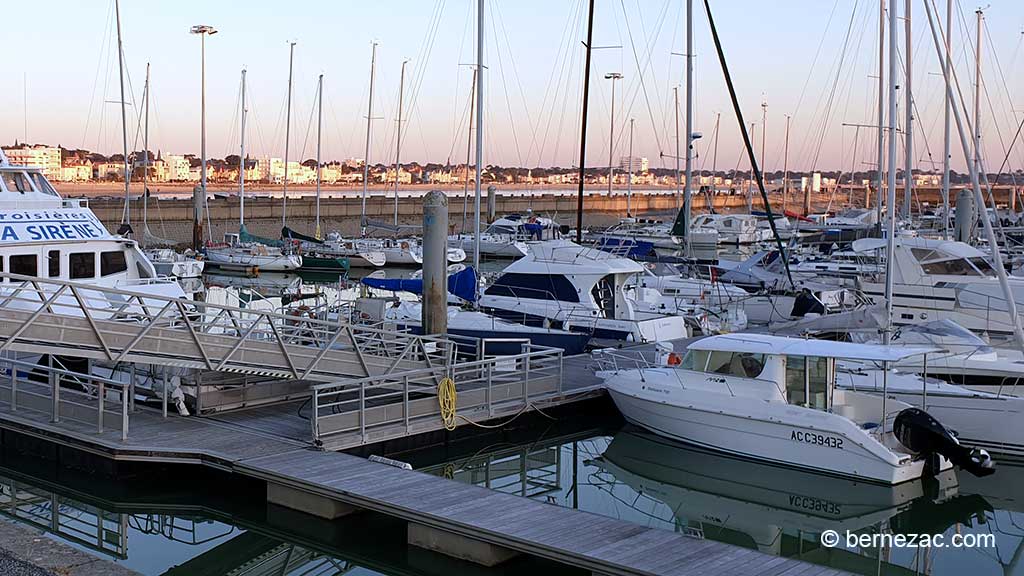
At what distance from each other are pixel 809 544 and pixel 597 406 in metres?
6.43

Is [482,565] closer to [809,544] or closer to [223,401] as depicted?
[809,544]

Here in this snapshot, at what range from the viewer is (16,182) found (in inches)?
808

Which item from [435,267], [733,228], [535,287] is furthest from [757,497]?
[733,228]

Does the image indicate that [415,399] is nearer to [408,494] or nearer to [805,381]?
[408,494]

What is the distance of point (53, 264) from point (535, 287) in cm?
1065

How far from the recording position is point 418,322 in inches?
942

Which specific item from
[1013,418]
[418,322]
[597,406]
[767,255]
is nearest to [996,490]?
[1013,418]

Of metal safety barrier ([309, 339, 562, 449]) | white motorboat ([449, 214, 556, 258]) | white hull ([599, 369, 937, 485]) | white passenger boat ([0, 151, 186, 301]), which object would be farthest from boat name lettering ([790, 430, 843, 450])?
white motorboat ([449, 214, 556, 258])

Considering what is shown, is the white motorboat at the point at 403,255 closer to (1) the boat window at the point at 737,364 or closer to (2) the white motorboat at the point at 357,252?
(2) the white motorboat at the point at 357,252

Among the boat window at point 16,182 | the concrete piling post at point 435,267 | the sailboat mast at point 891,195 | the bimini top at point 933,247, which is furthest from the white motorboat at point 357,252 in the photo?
the concrete piling post at point 435,267

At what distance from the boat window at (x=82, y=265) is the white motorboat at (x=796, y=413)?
1021 centimetres

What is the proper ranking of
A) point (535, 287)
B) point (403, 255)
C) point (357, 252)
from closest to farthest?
point (535, 287) → point (357, 252) → point (403, 255)

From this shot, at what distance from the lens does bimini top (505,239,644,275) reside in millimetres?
24781

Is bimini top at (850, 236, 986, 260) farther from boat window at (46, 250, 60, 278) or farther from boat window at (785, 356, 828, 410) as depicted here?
boat window at (46, 250, 60, 278)
